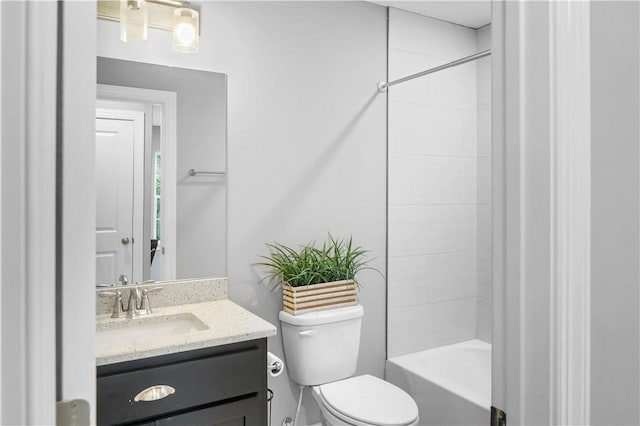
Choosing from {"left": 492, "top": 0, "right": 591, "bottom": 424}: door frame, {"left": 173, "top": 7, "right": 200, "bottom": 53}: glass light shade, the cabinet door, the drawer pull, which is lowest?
the cabinet door

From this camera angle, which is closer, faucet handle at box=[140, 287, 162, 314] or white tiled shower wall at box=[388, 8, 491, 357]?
faucet handle at box=[140, 287, 162, 314]

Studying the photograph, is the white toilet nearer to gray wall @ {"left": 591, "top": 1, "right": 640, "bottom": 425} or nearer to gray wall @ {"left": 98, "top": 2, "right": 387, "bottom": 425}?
gray wall @ {"left": 98, "top": 2, "right": 387, "bottom": 425}

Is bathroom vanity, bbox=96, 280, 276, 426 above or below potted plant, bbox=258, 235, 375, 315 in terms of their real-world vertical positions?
below

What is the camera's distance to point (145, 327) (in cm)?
182

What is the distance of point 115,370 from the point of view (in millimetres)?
1420

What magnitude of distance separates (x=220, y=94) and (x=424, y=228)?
4.47ft

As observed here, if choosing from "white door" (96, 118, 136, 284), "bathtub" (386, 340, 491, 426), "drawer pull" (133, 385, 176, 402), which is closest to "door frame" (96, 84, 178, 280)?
"white door" (96, 118, 136, 284)

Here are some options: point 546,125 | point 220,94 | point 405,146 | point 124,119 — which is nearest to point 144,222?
point 124,119

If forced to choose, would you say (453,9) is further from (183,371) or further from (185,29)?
(183,371)

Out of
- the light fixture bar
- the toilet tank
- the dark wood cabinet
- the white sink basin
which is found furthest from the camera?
the toilet tank

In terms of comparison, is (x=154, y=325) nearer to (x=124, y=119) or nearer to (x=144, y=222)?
(x=144, y=222)

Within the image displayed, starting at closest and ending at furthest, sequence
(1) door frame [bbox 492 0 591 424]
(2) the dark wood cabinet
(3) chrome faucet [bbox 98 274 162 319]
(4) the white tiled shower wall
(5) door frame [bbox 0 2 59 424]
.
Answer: (5) door frame [bbox 0 2 59 424], (1) door frame [bbox 492 0 591 424], (2) the dark wood cabinet, (3) chrome faucet [bbox 98 274 162 319], (4) the white tiled shower wall

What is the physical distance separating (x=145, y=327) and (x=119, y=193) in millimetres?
553

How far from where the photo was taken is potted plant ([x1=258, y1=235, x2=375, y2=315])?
2162mm
